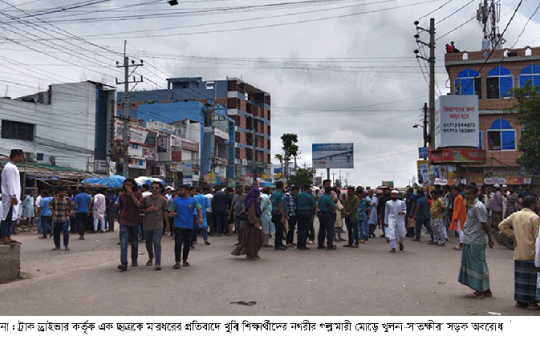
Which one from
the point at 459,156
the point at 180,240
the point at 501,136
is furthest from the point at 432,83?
the point at 180,240

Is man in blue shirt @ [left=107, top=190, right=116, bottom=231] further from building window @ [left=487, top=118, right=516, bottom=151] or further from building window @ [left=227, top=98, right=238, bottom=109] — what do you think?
building window @ [left=227, top=98, right=238, bottom=109]

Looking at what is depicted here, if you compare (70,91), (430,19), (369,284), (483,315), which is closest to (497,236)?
(369,284)

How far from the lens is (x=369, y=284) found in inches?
308

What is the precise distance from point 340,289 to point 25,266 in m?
6.73

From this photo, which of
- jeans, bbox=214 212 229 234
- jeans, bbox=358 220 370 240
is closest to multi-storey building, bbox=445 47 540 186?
jeans, bbox=358 220 370 240

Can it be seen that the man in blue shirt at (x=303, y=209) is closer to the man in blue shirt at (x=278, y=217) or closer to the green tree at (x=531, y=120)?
the man in blue shirt at (x=278, y=217)

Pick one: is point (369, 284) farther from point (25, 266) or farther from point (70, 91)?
point (70, 91)

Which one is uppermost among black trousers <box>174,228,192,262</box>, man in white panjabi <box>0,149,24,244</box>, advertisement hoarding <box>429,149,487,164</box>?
advertisement hoarding <box>429,149,487,164</box>

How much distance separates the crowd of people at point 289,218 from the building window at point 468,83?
20.7 meters

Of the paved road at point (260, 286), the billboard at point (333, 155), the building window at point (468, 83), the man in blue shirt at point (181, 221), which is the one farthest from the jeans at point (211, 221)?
the billboard at point (333, 155)

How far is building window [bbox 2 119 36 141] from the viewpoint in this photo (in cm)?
3153

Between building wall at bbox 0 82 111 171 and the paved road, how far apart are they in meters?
24.7

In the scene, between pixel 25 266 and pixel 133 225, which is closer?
pixel 133 225
